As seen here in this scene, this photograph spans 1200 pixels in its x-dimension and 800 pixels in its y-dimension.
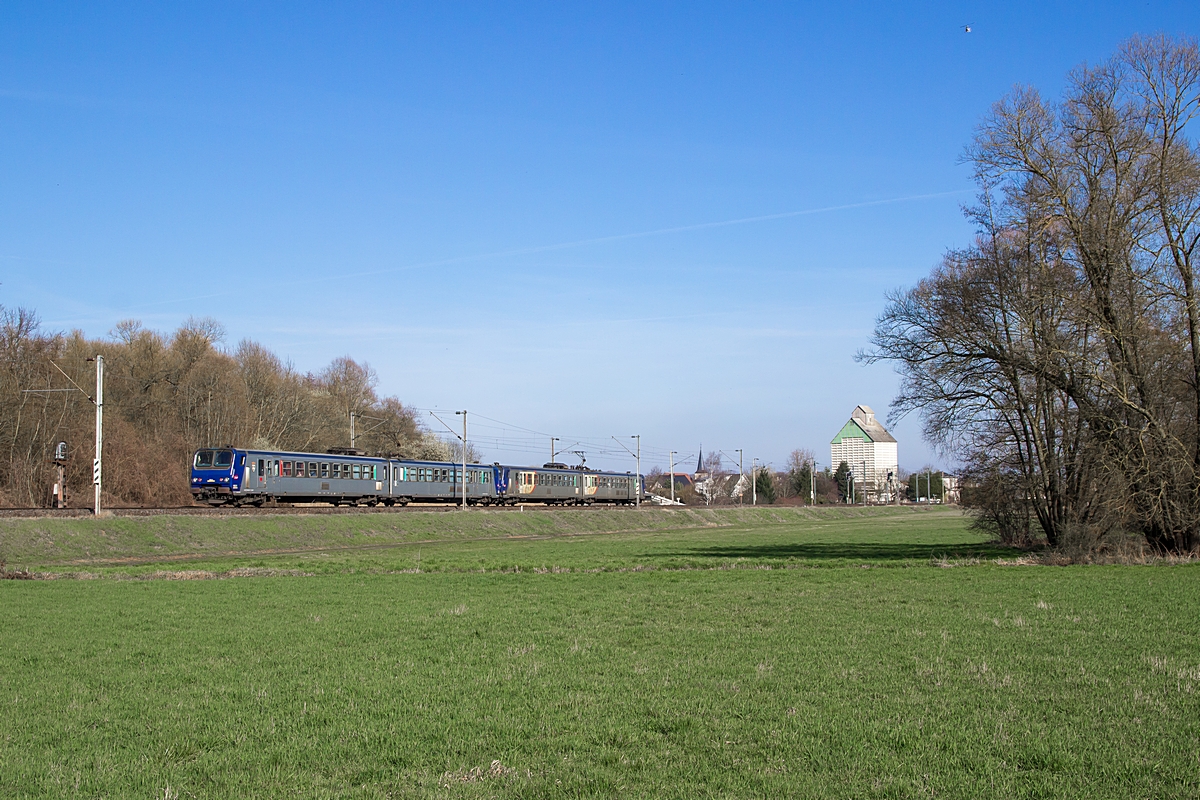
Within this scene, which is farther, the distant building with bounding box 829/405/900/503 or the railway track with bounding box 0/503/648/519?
the distant building with bounding box 829/405/900/503

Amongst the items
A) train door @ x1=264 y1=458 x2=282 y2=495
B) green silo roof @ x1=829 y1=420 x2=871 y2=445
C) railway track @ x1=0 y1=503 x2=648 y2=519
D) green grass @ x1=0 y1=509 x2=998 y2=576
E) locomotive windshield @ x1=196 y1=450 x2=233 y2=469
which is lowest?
green grass @ x1=0 y1=509 x2=998 y2=576

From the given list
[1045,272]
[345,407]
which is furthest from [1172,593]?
[345,407]

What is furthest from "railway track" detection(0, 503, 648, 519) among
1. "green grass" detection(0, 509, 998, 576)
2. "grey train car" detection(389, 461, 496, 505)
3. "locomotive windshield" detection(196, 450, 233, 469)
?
"grey train car" detection(389, 461, 496, 505)

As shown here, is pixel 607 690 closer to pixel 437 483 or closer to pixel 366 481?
pixel 366 481

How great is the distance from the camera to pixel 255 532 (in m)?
42.8

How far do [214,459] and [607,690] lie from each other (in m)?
45.4

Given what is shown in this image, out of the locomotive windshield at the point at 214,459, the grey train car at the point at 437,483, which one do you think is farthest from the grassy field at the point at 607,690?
the grey train car at the point at 437,483

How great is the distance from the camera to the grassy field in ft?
23.0

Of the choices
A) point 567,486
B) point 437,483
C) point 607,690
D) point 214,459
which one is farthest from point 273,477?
point 607,690

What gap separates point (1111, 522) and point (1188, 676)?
22.0 meters

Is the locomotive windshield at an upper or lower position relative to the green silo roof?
lower

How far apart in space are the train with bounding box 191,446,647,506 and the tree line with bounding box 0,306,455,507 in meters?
7.10

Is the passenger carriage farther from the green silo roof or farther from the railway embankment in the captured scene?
the green silo roof

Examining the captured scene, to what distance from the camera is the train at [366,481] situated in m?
50.4
